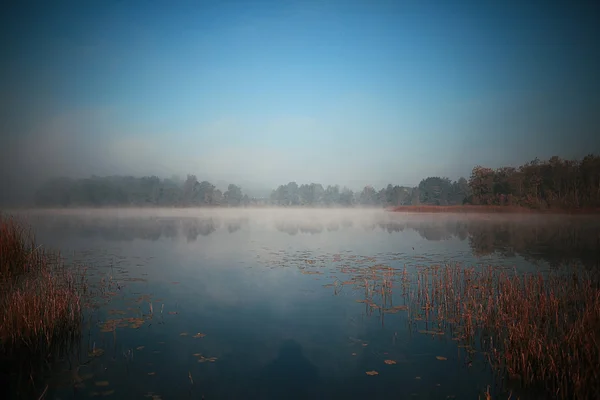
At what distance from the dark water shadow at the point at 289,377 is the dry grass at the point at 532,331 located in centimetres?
378

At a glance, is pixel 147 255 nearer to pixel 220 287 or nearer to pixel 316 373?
pixel 220 287

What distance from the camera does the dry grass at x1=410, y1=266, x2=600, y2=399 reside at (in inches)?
236

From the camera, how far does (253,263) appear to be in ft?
62.8

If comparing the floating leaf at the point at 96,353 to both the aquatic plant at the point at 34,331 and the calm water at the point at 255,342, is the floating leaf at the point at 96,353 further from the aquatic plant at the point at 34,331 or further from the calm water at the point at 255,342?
the aquatic plant at the point at 34,331

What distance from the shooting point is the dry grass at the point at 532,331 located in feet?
19.6

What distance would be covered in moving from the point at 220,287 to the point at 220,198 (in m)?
186

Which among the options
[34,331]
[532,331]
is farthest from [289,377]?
[34,331]

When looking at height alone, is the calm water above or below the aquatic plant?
below

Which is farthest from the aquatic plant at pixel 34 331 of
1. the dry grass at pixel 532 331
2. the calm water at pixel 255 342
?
the dry grass at pixel 532 331

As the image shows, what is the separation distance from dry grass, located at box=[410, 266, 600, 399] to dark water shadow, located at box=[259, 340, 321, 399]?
149 inches

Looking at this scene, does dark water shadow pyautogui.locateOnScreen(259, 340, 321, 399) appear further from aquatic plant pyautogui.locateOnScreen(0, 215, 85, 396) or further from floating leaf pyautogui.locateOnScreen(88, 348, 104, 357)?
aquatic plant pyautogui.locateOnScreen(0, 215, 85, 396)

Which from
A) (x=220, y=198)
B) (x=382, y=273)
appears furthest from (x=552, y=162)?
(x=220, y=198)

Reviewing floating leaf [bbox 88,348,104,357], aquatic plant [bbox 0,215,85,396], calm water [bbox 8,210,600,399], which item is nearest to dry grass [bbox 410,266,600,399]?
calm water [bbox 8,210,600,399]

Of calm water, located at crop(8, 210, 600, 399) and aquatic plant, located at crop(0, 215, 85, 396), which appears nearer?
calm water, located at crop(8, 210, 600, 399)
